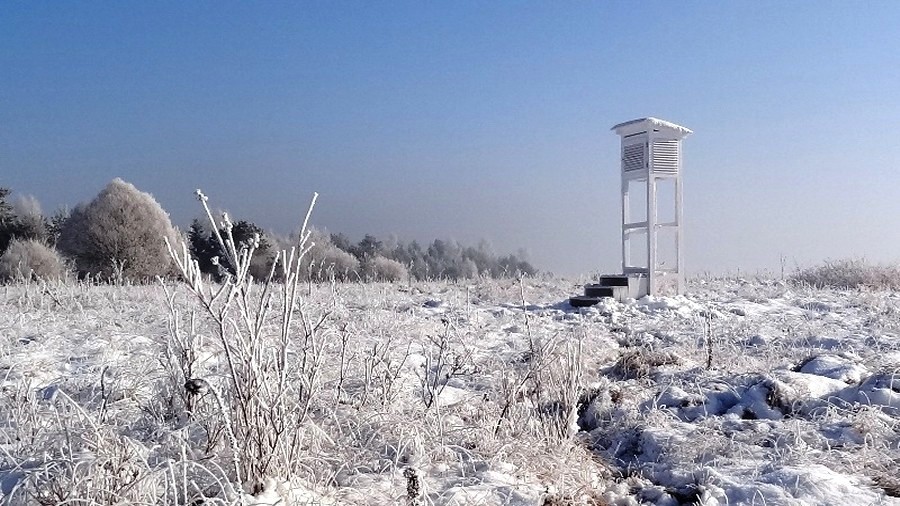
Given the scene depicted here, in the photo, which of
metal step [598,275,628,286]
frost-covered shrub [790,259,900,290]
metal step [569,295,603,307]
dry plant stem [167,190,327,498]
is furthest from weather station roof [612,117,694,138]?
dry plant stem [167,190,327,498]

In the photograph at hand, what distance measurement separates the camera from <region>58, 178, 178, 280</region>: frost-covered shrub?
1905 cm

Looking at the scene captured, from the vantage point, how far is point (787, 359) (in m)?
6.86

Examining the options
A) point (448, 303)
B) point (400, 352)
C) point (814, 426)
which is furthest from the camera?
point (448, 303)

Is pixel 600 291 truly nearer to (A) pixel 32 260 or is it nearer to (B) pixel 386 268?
(A) pixel 32 260

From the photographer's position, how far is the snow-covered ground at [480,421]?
297 cm

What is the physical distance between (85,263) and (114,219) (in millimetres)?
1503

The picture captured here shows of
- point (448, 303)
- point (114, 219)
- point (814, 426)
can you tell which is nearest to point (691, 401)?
point (814, 426)

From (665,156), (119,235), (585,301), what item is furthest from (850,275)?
(119,235)

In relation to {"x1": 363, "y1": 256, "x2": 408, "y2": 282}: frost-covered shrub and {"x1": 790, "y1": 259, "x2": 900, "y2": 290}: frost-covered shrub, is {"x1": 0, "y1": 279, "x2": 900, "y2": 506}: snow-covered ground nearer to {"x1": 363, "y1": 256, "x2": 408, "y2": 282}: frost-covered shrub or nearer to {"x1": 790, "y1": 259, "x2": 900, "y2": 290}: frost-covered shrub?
{"x1": 790, "y1": 259, "x2": 900, "y2": 290}: frost-covered shrub

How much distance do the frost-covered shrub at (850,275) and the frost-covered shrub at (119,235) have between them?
54.0ft

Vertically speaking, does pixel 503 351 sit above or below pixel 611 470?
above

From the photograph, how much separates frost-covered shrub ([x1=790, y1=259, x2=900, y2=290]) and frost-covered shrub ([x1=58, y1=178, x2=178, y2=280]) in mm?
16454

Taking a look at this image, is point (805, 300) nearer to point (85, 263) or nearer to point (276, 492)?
point (276, 492)

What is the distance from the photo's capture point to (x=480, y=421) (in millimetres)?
4152
